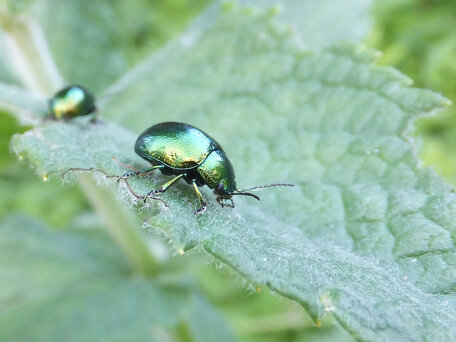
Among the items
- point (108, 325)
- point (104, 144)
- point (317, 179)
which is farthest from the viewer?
point (108, 325)

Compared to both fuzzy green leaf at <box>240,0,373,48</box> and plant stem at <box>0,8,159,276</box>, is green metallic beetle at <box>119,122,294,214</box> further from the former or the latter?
fuzzy green leaf at <box>240,0,373,48</box>

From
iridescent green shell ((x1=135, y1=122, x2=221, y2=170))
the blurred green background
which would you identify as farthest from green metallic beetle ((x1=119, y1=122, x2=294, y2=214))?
the blurred green background

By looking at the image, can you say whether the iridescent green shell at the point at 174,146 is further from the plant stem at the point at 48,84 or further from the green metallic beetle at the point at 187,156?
the plant stem at the point at 48,84

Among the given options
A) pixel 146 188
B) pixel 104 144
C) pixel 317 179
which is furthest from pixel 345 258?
pixel 104 144

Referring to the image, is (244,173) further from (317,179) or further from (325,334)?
(325,334)

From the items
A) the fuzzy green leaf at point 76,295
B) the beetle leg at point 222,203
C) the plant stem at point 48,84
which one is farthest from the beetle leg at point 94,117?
the fuzzy green leaf at point 76,295
